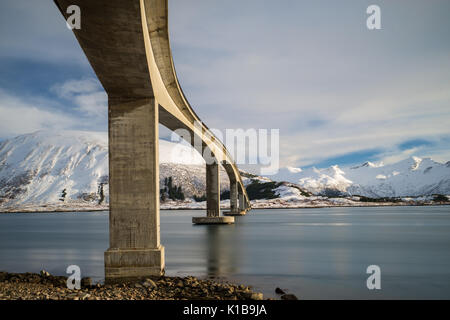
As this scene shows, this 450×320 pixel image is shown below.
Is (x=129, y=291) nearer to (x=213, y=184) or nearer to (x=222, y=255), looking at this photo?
(x=222, y=255)

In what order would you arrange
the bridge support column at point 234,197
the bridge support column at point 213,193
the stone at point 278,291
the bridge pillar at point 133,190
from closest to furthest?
the stone at point 278,291
the bridge pillar at point 133,190
the bridge support column at point 213,193
the bridge support column at point 234,197

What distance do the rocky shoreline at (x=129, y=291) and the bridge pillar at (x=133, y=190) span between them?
1063 millimetres

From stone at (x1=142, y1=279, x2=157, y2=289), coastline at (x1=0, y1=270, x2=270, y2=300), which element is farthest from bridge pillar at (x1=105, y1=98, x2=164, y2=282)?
stone at (x1=142, y1=279, x2=157, y2=289)

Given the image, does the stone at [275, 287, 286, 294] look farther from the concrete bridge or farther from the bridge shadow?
the concrete bridge

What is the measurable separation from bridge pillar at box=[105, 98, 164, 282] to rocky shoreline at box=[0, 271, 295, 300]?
1.06m

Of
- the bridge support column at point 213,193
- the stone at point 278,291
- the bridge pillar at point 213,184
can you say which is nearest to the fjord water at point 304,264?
the stone at point 278,291

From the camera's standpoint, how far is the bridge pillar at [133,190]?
49.4 feet

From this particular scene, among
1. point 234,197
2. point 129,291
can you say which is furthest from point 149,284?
point 234,197

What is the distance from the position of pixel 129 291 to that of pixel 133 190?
420 cm

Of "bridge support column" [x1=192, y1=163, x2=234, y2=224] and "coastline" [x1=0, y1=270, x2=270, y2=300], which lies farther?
"bridge support column" [x1=192, y1=163, x2=234, y2=224]

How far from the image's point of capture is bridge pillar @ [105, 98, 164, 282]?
15.1 m

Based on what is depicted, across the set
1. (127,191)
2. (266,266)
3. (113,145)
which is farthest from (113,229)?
(266,266)

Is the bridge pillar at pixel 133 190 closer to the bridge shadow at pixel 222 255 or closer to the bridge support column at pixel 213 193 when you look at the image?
the bridge shadow at pixel 222 255

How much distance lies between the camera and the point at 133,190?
50.6ft
